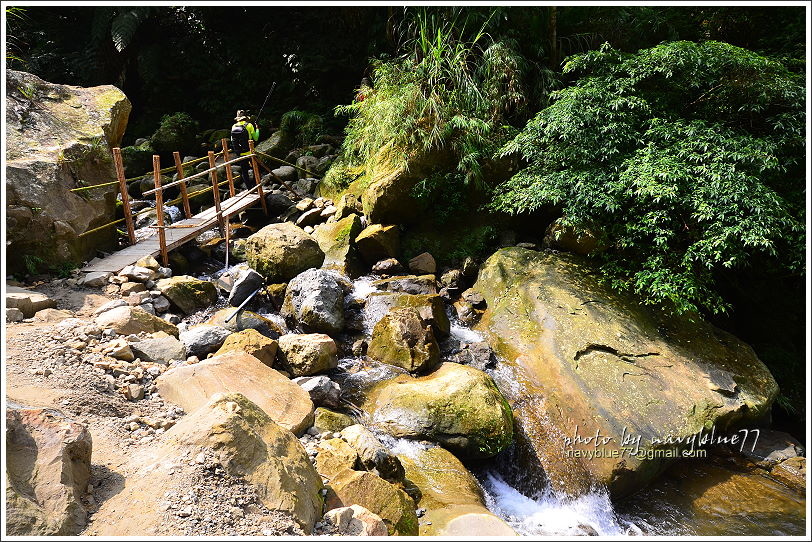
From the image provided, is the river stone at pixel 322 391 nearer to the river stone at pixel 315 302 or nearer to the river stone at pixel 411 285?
the river stone at pixel 315 302

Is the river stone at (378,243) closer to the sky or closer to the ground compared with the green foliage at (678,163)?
closer to the ground

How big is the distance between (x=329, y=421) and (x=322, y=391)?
0.45 m

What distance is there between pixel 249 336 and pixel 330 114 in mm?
10138

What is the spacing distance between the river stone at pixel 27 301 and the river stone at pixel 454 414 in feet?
12.0

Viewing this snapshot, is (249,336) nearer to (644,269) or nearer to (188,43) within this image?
(644,269)

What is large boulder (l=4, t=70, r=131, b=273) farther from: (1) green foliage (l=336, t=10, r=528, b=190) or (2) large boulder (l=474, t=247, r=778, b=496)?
(2) large boulder (l=474, t=247, r=778, b=496)

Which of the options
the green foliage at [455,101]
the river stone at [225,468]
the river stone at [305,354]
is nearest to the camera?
the river stone at [225,468]

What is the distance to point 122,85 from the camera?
14922 mm

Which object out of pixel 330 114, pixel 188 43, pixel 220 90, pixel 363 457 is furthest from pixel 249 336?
pixel 188 43

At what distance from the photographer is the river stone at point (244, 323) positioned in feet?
19.3

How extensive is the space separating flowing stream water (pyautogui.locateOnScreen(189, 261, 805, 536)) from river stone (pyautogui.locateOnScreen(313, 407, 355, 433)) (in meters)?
0.39

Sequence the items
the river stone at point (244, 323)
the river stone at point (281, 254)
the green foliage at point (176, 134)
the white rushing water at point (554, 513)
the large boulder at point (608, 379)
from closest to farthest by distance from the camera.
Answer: the white rushing water at point (554, 513) → the large boulder at point (608, 379) → the river stone at point (244, 323) → the river stone at point (281, 254) → the green foliage at point (176, 134)

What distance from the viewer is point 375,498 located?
3342mm

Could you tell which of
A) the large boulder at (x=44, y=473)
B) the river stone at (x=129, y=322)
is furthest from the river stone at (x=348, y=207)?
the large boulder at (x=44, y=473)
